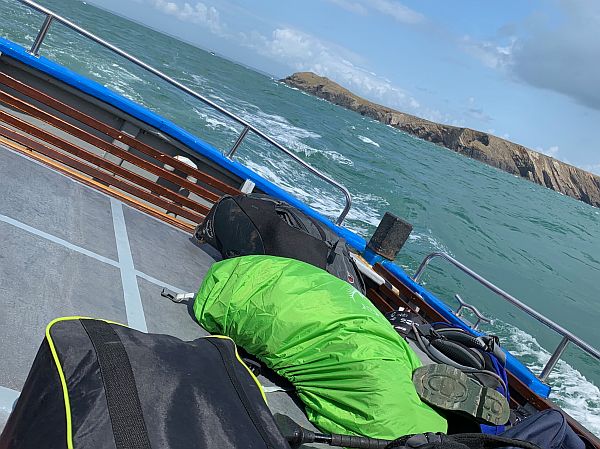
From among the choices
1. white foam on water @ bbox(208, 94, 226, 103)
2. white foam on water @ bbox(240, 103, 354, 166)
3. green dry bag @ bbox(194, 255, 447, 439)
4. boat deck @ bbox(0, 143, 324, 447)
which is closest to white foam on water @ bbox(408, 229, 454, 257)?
white foam on water @ bbox(240, 103, 354, 166)

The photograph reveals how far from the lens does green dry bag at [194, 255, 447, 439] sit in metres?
2.96

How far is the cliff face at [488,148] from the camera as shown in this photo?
110250mm

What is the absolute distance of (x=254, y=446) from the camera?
5.45ft

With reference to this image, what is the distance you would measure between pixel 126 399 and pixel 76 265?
2.23m

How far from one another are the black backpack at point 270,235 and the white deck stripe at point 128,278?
2.38ft

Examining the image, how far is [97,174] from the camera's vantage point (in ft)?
17.5

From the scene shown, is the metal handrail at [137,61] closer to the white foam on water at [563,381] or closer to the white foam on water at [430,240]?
the white foam on water at [563,381]

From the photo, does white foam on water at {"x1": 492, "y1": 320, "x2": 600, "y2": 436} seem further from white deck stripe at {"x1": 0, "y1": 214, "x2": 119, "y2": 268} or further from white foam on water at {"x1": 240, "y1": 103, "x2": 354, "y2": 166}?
white foam on water at {"x1": 240, "y1": 103, "x2": 354, "y2": 166}

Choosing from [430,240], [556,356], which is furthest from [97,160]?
[430,240]

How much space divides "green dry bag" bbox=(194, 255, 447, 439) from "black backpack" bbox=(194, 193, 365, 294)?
844 mm

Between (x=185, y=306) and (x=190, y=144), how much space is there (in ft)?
9.36

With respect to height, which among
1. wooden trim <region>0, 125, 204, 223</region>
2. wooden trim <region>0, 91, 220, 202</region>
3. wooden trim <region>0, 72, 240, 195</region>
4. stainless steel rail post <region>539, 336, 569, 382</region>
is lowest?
A: wooden trim <region>0, 125, 204, 223</region>

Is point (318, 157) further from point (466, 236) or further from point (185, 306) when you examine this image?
point (185, 306)

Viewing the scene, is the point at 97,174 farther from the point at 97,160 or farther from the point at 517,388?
the point at 517,388
